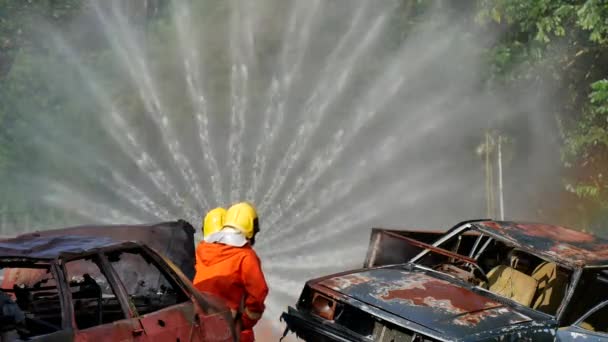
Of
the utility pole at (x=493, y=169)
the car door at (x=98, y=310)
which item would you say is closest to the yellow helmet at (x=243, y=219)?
the car door at (x=98, y=310)

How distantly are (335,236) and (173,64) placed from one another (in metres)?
6.38

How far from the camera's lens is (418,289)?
6691 millimetres

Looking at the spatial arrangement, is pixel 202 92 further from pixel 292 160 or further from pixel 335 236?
pixel 335 236

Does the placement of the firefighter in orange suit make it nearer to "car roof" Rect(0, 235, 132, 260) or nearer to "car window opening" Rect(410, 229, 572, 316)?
"car roof" Rect(0, 235, 132, 260)

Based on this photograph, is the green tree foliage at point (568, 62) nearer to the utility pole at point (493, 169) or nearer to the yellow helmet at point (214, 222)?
the utility pole at point (493, 169)

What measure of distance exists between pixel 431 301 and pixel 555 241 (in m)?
1.40

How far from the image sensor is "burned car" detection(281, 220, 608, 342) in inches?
243

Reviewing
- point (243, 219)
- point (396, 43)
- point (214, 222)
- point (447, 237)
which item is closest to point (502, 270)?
point (447, 237)

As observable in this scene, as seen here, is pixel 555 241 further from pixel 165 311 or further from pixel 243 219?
pixel 165 311

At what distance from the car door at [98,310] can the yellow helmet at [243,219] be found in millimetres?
969

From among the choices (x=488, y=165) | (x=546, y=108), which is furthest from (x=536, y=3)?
(x=488, y=165)

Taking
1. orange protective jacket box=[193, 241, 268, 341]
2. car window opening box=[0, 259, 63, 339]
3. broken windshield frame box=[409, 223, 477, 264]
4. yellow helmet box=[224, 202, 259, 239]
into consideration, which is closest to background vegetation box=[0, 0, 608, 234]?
broken windshield frame box=[409, 223, 477, 264]

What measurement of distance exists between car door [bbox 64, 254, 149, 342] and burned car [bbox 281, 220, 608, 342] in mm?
1587

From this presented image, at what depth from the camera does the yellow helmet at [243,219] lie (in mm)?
6363
